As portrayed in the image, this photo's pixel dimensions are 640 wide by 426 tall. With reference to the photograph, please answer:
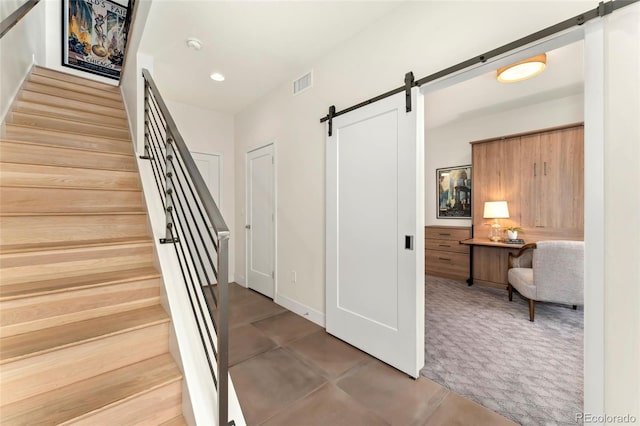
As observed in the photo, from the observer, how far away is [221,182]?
432 centimetres

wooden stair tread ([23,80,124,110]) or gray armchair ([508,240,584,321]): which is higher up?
wooden stair tread ([23,80,124,110])

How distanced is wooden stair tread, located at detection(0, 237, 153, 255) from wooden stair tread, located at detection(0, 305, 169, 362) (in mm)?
441

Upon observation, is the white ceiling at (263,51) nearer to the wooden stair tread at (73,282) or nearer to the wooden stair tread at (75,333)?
the wooden stair tread at (73,282)

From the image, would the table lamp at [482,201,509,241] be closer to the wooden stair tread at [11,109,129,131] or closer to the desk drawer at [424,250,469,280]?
the desk drawer at [424,250,469,280]

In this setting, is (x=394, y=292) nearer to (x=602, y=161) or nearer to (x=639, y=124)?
(x=602, y=161)

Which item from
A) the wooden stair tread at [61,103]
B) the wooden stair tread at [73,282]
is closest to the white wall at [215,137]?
the wooden stair tread at [61,103]

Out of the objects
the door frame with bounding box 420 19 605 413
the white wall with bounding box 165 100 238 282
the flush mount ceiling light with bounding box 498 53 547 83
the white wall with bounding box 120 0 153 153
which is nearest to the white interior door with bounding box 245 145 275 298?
the white wall with bounding box 165 100 238 282

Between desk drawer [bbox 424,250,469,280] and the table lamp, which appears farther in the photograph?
desk drawer [bbox 424,250,469,280]

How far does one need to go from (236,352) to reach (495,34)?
3028mm

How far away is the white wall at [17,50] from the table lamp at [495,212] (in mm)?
5620

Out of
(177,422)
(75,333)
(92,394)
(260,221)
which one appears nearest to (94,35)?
(260,221)

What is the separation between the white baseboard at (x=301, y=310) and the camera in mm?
2775

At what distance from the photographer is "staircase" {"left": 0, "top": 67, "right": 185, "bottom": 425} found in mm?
1071

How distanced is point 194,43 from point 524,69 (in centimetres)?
330
